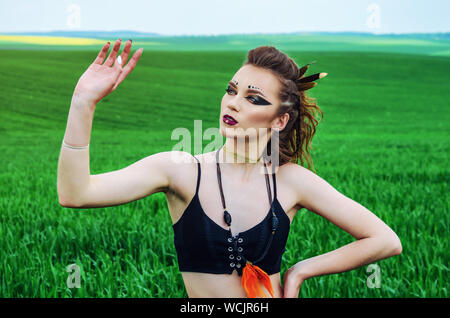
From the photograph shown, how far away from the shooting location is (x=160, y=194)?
19.6 feet

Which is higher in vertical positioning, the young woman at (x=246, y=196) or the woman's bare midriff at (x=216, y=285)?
the young woman at (x=246, y=196)

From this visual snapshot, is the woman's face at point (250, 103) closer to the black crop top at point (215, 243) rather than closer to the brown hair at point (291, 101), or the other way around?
the brown hair at point (291, 101)

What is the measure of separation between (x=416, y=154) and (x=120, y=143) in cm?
750

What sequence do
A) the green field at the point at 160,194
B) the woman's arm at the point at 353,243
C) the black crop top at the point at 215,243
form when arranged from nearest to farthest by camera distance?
the black crop top at the point at 215,243
the woman's arm at the point at 353,243
the green field at the point at 160,194

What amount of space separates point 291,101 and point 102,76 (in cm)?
78

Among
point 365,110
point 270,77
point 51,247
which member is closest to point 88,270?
point 51,247

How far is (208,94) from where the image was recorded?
25.9 metres

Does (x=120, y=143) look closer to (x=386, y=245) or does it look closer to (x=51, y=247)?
(x=51, y=247)

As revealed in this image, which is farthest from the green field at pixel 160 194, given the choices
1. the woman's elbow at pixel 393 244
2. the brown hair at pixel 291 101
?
the woman's elbow at pixel 393 244

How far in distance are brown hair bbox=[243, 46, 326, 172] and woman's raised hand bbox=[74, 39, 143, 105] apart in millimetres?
542

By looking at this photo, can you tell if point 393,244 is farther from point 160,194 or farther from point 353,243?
point 160,194

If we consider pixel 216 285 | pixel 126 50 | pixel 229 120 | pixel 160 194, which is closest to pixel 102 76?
pixel 126 50

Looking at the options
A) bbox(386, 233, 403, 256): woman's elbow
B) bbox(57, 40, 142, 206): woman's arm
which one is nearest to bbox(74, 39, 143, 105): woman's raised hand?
bbox(57, 40, 142, 206): woman's arm

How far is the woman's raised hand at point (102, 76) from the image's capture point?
183 cm
